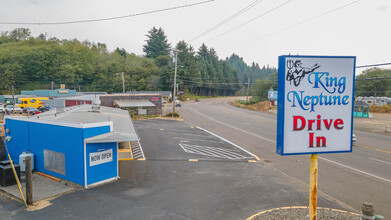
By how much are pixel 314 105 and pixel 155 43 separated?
12570 centimetres

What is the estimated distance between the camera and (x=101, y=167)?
516 inches

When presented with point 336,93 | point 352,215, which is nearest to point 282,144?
point 336,93

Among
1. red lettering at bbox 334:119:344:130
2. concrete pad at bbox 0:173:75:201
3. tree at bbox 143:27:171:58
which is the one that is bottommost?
concrete pad at bbox 0:173:75:201

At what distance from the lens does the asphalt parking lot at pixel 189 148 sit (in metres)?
19.0

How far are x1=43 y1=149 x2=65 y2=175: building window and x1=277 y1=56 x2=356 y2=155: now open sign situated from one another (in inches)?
447

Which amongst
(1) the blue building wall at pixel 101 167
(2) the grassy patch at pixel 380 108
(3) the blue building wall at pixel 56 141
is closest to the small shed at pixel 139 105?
(3) the blue building wall at pixel 56 141

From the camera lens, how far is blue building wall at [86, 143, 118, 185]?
12.5 metres

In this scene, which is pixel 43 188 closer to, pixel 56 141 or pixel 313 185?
pixel 56 141

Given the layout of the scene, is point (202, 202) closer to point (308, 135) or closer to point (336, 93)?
point (308, 135)

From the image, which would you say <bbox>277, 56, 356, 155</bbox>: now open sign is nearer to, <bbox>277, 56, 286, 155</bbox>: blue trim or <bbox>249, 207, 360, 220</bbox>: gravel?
<bbox>277, 56, 286, 155</bbox>: blue trim

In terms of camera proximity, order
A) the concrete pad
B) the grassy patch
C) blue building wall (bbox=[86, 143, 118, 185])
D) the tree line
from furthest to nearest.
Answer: the tree line
the grassy patch
blue building wall (bbox=[86, 143, 118, 185])
the concrete pad

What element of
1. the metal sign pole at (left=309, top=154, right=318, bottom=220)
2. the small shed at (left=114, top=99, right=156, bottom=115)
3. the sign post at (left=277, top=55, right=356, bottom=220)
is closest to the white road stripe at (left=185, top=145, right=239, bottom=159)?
the metal sign pole at (left=309, top=154, right=318, bottom=220)

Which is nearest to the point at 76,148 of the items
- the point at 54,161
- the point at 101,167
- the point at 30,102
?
the point at 101,167

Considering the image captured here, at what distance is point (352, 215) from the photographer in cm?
940
